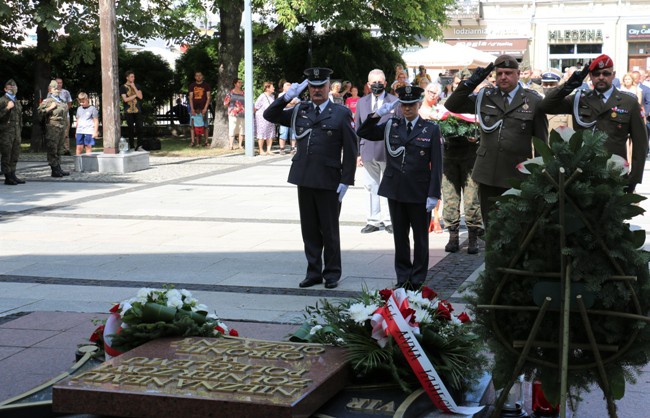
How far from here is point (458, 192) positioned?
33.2 ft

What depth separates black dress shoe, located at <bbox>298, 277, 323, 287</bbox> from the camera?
831 centimetres

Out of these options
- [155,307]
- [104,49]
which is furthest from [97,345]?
[104,49]

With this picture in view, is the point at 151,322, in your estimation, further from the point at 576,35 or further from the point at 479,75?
the point at 576,35

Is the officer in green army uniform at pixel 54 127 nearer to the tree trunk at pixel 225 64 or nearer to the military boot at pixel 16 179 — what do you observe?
the military boot at pixel 16 179

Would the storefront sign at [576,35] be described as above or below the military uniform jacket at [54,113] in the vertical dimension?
above

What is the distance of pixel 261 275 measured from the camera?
8844mm

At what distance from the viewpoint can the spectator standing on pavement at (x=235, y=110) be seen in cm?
2370

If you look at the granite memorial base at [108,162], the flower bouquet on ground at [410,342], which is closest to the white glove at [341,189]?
the flower bouquet on ground at [410,342]

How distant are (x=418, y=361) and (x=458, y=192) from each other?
224 inches

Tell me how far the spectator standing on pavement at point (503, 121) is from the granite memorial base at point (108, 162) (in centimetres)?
1183

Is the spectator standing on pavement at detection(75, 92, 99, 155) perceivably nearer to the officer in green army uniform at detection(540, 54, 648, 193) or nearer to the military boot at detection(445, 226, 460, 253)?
the military boot at detection(445, 226, 460, 253)

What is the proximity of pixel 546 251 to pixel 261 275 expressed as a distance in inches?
196

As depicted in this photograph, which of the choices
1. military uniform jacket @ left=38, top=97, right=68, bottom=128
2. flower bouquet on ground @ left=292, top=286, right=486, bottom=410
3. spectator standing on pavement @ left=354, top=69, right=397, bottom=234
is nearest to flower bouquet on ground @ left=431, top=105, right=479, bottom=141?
spectator standing on pavement @ left=354, top=69, right=397, bottom=234

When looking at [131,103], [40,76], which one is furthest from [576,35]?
[40,76]
